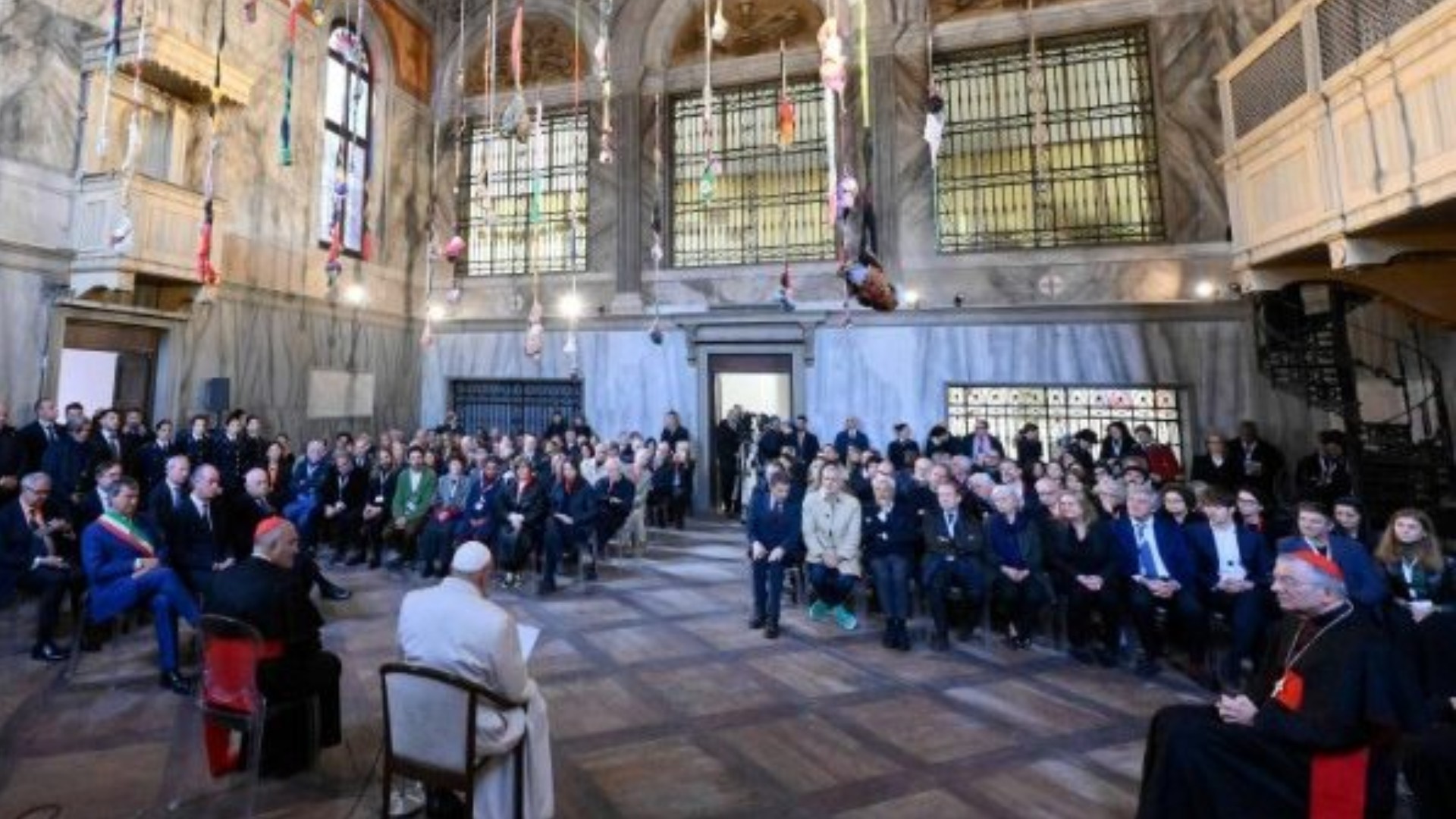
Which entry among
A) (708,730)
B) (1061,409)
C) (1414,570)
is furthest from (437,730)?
(1061,409)

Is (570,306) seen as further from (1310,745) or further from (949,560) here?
(1310,745)

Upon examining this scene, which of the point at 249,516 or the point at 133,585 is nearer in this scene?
the point at 133,585

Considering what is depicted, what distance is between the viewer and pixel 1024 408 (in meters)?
10.1

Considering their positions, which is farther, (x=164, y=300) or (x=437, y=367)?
(x=437, y=367)

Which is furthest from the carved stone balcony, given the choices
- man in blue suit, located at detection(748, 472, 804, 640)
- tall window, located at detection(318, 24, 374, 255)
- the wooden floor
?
man in blue suit, located at detection(748, 472, 804, 640)

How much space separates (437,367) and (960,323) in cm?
953

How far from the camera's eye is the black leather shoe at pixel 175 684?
158 inches

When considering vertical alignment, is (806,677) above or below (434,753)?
below

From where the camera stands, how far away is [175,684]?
4039 mm

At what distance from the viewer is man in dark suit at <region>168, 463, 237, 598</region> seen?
4793 mm

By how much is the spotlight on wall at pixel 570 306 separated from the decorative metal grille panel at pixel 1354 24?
9.87 m

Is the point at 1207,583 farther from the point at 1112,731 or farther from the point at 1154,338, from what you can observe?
the point at 1154,338

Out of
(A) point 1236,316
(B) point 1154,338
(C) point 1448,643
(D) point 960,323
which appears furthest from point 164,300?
(A) point 1236,316

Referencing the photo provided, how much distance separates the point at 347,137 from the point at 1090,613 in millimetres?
12566
